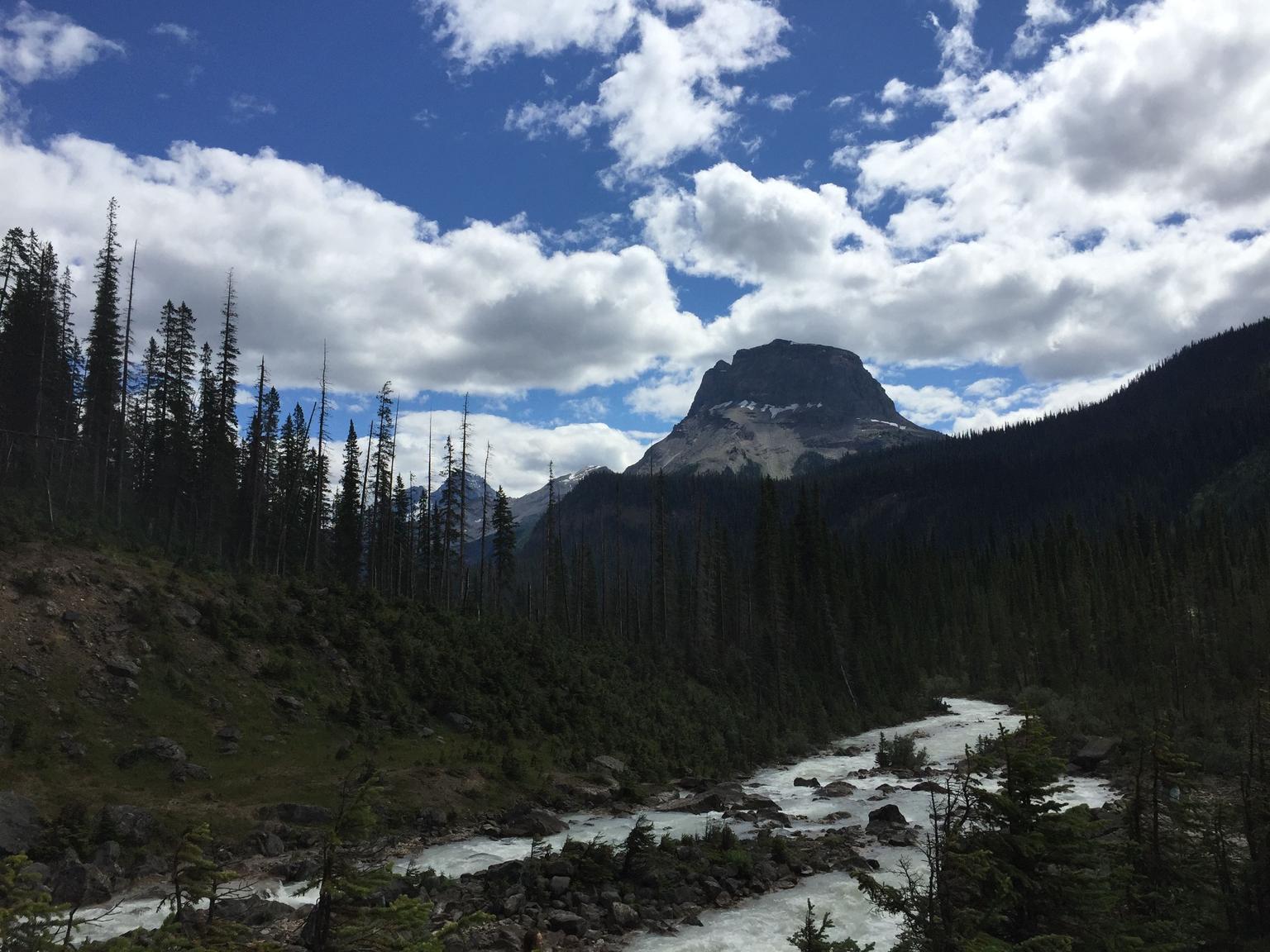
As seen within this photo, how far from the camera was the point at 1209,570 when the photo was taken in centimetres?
7719

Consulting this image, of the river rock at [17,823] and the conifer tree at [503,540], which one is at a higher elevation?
the conifer tree at [503,540]

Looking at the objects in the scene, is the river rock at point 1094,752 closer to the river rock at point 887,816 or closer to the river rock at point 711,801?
the river rock at point 887,816

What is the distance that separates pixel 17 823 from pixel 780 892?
66.9 ft

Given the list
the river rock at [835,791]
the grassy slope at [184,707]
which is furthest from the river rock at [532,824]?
the river rock at [835,791]

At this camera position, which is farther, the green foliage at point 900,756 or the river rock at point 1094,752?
the green foliage at point 900,756

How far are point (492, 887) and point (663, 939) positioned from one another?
16.4ft

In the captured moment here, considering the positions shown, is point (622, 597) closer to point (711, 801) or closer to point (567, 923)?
point (711, 801)

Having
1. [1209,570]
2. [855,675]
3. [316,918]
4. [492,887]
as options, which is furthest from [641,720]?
[1209,570]

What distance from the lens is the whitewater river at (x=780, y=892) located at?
17.1m

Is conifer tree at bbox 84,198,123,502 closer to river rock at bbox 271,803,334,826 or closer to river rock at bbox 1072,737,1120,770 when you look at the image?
river rock at bbox 271,803,334,826

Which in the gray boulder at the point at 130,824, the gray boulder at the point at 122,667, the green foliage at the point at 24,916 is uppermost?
the gray boulder at the point at 122,667

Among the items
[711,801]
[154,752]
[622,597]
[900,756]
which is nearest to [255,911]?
[154,752]

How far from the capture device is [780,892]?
67.2ft

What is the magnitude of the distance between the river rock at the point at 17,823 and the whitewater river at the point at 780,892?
10.5ft
